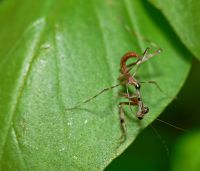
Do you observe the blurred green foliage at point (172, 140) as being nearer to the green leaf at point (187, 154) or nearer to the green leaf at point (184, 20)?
the green leaf at point (187, 154)

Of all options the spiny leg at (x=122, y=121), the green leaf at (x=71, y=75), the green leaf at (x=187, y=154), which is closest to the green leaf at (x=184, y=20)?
the green leaf at (x=71, y=75)

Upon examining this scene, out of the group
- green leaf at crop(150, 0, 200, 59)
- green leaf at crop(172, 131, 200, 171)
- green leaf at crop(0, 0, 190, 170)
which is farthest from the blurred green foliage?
green leaf at crop(150, 0, 200, 59)

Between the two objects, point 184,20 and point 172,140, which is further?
point 172,140

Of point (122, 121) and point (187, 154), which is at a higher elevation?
point (122, 121)

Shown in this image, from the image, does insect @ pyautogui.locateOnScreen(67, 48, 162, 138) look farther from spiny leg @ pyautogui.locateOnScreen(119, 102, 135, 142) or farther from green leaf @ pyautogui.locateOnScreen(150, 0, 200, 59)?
green leaf @ pyautogui.locateOnScreen(150, 0, 200, 59)

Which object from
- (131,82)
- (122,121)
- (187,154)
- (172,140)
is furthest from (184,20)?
(172,140)

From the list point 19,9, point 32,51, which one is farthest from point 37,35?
point 19,9

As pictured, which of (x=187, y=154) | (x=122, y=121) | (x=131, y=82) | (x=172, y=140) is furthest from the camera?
(x=172, y=140)

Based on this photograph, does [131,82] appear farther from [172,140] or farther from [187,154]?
[172,140]
